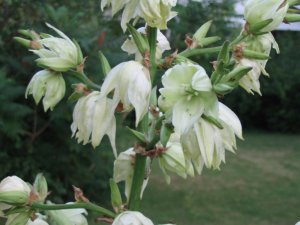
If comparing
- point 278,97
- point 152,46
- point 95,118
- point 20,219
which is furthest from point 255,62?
point 278,97

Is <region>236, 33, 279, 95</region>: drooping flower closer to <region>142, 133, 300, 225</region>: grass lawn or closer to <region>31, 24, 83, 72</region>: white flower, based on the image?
<region>31, 24, 83, 72</region>: white flower

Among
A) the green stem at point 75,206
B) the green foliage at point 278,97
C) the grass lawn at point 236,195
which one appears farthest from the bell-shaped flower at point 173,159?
the green foliage at point 278,97

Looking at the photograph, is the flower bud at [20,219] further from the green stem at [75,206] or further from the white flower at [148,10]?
the white flower at [148,10]

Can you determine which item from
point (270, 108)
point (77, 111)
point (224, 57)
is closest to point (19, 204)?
point (77, 111)

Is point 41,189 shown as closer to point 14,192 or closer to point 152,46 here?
point 14,192

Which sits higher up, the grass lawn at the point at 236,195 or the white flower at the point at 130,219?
the white flower at the point at 130,219

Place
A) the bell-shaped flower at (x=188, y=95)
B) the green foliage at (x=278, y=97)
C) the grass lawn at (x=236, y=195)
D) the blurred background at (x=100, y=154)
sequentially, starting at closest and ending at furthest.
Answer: the bell-shaped flower at (x=188, y=95) → the blurred background at (x=100, y=154) → the grass lawn at (x=236, y=195) → the green foliage at (x=278, y=97)
